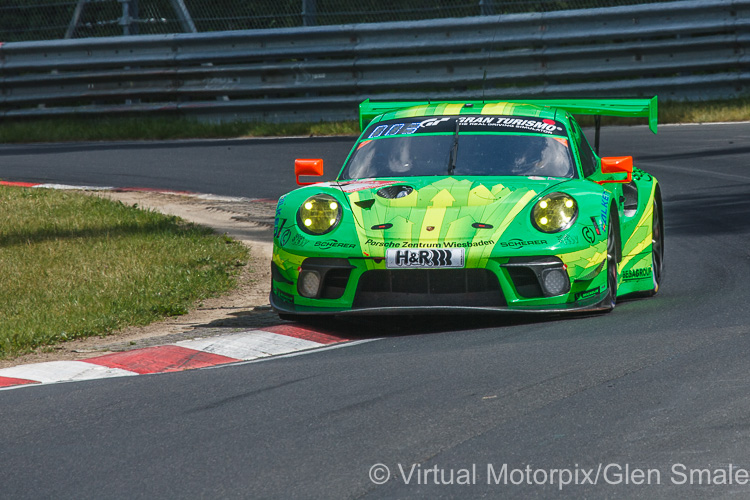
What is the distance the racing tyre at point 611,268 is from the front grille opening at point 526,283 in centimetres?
42

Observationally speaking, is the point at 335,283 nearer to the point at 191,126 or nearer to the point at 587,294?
the point at 587,294

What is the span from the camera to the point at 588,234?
5918 millimetres

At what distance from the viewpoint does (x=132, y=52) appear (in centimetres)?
1714

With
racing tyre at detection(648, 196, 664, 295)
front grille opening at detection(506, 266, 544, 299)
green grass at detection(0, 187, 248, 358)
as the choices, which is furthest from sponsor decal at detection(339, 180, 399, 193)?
racing tyre at detection(648, 196, 664, 295)

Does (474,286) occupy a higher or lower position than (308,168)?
lower

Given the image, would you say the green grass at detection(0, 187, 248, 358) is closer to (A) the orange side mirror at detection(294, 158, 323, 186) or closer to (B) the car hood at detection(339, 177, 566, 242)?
(A) the orange side mirror at detection(294, 158, 323, 186)

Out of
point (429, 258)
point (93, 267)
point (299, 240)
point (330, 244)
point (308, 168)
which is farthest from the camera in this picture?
point (93, 267)

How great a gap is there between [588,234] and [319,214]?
142cm

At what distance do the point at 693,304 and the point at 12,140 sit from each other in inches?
525

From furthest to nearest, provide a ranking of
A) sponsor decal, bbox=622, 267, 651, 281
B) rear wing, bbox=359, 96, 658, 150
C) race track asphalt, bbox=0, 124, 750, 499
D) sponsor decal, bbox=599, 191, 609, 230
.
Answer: rear wing, bbox=359, 96, 658, 150
sponsor decal, bbox=622, 267, 651, 281
sponsor decal, bbox=599, 191, 609, 230
race track asphalt, bbox=0, 124, 750, 499

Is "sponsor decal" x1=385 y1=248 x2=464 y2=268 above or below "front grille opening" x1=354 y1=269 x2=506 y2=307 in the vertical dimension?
above

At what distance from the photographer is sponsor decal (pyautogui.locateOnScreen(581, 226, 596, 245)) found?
5899mm

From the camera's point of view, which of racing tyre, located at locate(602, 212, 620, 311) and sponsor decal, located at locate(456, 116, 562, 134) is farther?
sponsor decal, located at locate(456, 116, 562, 134)

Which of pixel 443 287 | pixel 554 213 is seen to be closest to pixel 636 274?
pixel 554 213
